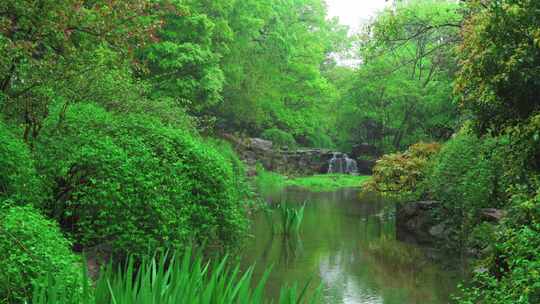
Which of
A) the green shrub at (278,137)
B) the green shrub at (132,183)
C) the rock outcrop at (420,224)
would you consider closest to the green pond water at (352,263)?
the rock outcrop at (420,224)

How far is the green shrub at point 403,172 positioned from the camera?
45.6ft

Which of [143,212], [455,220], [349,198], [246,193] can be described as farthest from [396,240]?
[349,198]

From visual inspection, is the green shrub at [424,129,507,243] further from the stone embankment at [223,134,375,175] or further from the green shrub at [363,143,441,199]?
the stone embankment at [223,134,375,175]

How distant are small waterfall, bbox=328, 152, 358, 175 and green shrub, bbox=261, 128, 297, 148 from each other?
2.76 meters

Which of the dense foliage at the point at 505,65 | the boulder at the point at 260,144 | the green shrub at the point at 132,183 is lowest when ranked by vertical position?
the green shrub at the point at 132,183

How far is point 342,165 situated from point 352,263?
23808 millimetres

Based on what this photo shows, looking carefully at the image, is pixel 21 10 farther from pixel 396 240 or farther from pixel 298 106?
pixel 298 106

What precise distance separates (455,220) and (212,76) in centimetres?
1086

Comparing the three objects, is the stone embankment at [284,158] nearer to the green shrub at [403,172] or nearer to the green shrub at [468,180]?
the green shrub at [403,172]

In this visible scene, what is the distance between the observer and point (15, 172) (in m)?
5.70

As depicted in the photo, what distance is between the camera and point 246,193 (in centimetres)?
968

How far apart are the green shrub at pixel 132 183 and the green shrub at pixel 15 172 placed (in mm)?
574

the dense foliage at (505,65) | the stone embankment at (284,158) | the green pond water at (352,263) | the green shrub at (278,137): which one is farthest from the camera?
the green shrub at (278,137)

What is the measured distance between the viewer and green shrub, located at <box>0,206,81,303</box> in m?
3.92
